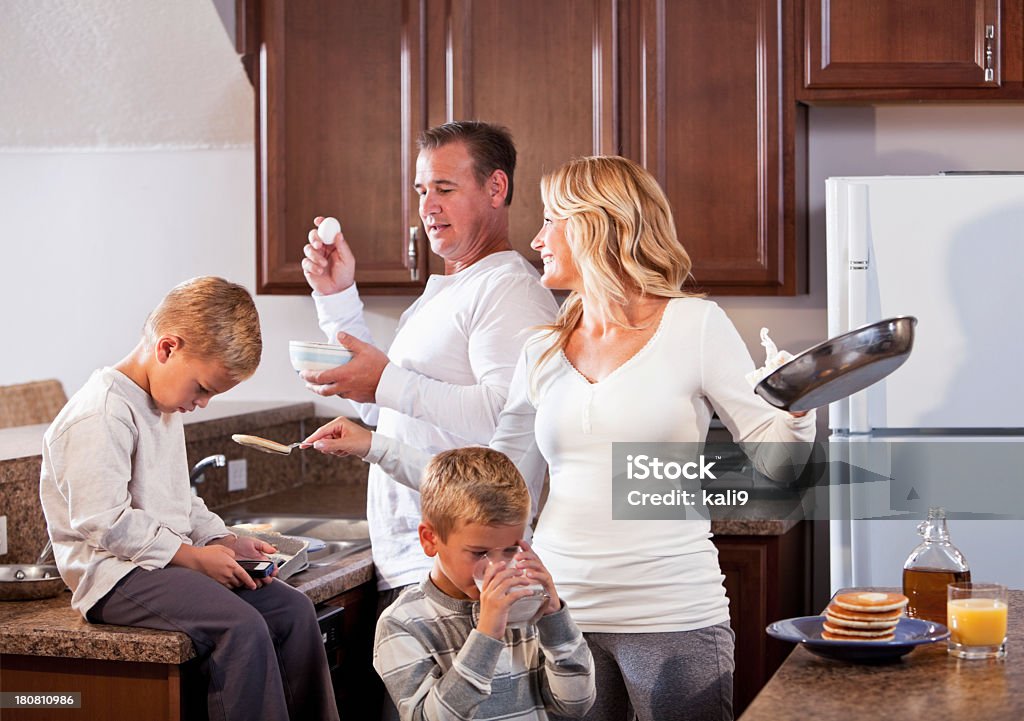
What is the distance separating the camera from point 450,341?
207 centimetres

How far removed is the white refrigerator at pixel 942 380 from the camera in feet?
8.71

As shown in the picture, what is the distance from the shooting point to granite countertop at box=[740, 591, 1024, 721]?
1225 millimetres

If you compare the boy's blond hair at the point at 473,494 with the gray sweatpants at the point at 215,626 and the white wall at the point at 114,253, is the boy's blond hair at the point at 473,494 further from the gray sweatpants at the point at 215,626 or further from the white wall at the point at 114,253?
the white wall at the point at 114,253

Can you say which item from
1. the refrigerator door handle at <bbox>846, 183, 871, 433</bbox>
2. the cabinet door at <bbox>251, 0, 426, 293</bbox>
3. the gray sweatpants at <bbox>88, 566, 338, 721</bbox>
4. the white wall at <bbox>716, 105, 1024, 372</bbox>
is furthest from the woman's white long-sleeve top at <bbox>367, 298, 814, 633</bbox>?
the white wall at <bbox>716, 105, 1024, 372</bbox>

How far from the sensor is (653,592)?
161cm

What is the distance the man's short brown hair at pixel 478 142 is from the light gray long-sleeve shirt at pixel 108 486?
2.24ft

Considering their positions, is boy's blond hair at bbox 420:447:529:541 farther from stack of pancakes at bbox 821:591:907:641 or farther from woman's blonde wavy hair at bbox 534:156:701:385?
stack of pancakes at bbox 821:591:907:641

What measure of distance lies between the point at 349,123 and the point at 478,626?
1.88 meters

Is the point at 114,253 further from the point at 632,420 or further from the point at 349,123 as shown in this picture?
the point at 632,420

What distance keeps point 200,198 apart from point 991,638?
2818 mm

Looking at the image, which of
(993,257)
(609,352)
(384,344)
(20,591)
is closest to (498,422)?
(609,352)

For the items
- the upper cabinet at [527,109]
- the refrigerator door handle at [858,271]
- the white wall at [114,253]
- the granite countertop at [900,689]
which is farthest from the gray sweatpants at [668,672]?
the white wall at [114,253]

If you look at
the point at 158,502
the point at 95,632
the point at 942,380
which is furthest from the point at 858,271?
the point at 95,632

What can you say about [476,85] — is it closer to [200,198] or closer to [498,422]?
[200,198]
